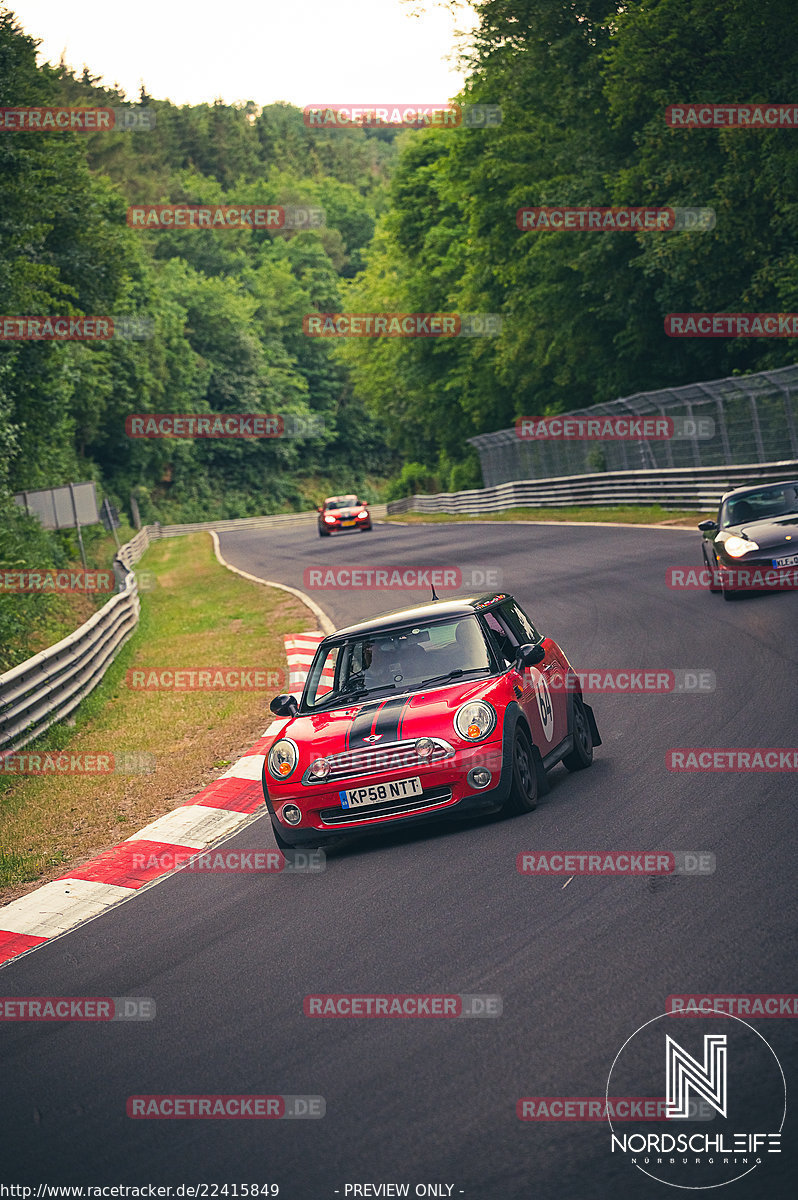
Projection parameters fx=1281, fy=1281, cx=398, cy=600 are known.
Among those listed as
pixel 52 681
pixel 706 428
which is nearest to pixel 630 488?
pixel 706 428

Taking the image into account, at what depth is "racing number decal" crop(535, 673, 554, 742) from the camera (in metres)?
9.02

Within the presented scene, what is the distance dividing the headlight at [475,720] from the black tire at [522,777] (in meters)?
0.21

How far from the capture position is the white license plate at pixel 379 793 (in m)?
8.15

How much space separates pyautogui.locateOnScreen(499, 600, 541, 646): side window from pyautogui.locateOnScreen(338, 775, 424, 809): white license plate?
1867 mm

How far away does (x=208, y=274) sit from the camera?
13238cm

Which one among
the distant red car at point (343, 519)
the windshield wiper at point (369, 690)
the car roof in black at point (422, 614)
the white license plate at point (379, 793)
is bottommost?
the distant red car at point (343, 519)

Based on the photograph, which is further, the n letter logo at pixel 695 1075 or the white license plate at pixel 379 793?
the white license plate at pixel 379 793

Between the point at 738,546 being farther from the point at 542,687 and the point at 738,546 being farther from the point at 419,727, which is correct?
the point at 419,727

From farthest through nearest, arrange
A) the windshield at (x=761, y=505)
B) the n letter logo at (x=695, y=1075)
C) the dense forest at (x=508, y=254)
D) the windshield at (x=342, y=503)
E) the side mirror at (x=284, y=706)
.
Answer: the windshield at (x=342, y=503) → the dense forest at (x=508, y=254) → the windshield at (x=761, y=505) → the side mirror at (x=284, y=706) → the n letter logo at (x=695, y=1075)

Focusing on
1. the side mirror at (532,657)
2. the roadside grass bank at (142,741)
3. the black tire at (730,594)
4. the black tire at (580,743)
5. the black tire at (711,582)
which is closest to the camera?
the side mirror at (532,657)

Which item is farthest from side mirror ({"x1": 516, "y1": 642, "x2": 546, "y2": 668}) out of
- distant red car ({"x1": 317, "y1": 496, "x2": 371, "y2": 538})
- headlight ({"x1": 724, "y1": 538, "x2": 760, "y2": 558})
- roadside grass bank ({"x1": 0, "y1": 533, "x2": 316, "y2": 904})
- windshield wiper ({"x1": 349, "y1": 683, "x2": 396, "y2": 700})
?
distant red car ({"x1": 317, "y1": 496, "x2": 371, "y2": 538})

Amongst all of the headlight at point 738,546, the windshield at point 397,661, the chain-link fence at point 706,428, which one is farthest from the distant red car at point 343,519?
the windshield at point 397,661

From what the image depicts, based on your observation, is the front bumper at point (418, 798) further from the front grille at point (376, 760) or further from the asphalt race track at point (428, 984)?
the asphalt race track at point (428, 984)

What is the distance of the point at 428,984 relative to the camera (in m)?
5.54
